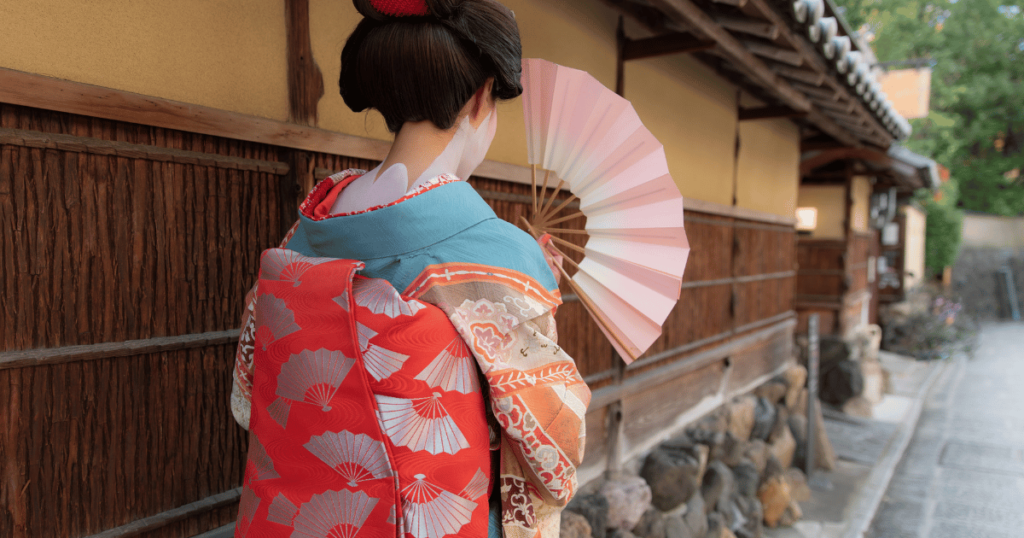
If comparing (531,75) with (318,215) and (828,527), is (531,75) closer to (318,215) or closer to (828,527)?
(318,215)

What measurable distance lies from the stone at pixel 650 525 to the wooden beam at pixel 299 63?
3.56 meters

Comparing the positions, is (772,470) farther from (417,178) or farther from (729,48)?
(417,178)

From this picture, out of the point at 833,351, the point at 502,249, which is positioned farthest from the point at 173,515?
the point at 833,351

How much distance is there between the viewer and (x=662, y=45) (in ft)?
12.8

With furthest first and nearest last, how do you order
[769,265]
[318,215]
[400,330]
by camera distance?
[769,265] < [318,215] < [400,330]

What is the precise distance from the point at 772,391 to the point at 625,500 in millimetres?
3996

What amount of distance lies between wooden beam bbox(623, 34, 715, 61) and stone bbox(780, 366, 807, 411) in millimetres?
5344

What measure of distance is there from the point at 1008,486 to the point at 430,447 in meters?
9.17

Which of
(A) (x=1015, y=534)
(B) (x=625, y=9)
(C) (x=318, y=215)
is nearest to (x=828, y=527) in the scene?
(A) (x=1015, y=534)

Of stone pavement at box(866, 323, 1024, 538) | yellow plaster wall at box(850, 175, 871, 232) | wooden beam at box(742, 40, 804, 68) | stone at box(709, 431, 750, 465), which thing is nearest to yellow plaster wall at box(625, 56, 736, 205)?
wooden beam at box(742, 40, 804, 68)

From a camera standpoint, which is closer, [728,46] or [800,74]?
[728,46]

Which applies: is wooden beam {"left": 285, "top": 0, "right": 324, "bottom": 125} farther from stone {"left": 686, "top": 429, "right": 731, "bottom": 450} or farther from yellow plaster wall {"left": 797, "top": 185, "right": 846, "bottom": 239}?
yellow plaster wall {"left": 797, "top": 185, "right": 846, "bottom": 239}

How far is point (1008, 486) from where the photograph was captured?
7336 millimetres

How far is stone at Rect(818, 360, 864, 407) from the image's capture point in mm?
10188
